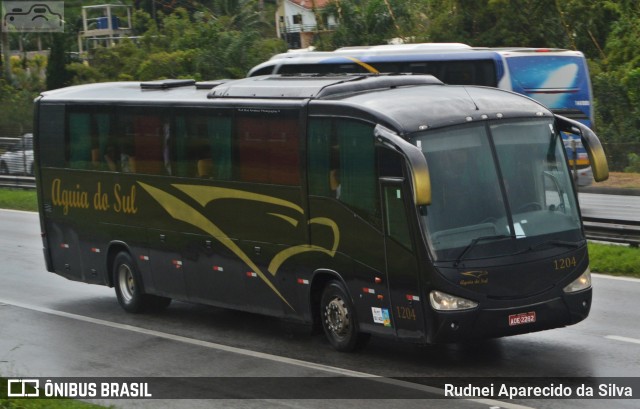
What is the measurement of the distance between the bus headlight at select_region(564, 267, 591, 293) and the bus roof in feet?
5.88

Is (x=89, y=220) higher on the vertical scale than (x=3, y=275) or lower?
higher

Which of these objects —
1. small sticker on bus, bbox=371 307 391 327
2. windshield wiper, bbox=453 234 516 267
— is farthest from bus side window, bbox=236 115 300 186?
windshield wiper, bbox=453 234 516 267

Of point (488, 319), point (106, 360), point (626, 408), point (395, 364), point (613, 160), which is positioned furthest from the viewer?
point (613, 160)

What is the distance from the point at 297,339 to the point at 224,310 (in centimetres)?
289

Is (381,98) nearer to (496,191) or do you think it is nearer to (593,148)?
(496,191)

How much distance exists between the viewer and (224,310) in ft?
55.3

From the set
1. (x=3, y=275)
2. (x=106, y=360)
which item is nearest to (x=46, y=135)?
(x=3, y=275)

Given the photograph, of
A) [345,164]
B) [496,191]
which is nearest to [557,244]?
[496,191]

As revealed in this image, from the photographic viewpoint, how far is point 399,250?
1187cm

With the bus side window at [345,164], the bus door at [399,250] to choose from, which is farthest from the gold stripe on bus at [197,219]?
the bus door at [399,250]

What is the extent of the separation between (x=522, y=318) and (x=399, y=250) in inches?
55.1

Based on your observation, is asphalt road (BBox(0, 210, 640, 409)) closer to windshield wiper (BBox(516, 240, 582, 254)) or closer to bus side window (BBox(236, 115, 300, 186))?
windshield wiper (BBox(516, 240, 582, 254))

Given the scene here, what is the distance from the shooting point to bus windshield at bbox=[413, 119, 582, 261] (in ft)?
38.2

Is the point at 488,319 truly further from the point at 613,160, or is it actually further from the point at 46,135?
the point at 613,160
